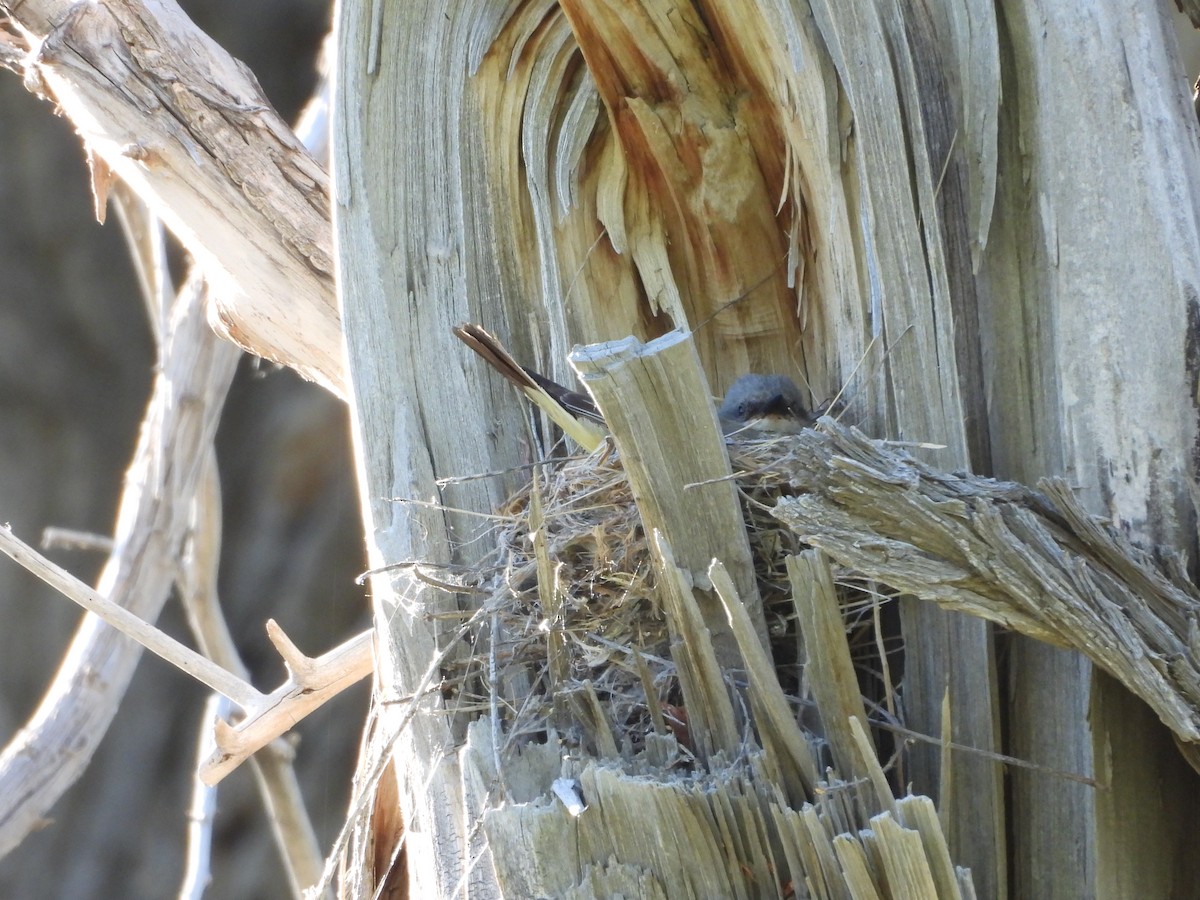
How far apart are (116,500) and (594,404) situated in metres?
4.89

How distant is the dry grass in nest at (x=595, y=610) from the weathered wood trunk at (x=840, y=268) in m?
0.11

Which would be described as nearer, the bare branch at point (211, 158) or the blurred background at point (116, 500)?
the bare branch at point (211, 158)

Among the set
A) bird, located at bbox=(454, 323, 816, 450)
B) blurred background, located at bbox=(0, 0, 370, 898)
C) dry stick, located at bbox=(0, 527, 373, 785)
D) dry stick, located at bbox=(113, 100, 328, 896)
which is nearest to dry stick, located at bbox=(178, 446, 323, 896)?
dry stick, located at bbox=(113, 100, 328, 896)

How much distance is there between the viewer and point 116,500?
20.1 ft

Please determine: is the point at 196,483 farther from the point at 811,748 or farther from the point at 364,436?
the point at 811,748

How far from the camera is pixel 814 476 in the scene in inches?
58.3

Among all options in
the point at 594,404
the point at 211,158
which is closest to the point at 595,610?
the point at 594,404

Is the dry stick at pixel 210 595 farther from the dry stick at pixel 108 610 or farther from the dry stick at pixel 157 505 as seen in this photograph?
the dry stick at pixel 108 610

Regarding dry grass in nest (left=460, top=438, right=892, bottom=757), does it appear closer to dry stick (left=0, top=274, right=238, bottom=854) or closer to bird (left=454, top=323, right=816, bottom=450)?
bird (left=454, top=323, right=816, bottom=450)

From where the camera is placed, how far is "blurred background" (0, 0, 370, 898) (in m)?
5.83

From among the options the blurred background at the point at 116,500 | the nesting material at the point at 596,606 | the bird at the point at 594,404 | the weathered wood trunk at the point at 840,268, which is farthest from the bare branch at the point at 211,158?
the blurred background at the point at 116,500

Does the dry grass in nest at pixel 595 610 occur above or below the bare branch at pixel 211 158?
below

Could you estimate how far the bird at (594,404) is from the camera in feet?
6.32

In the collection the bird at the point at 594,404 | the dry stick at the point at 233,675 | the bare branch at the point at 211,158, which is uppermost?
the bare branch at the point at 211,158
